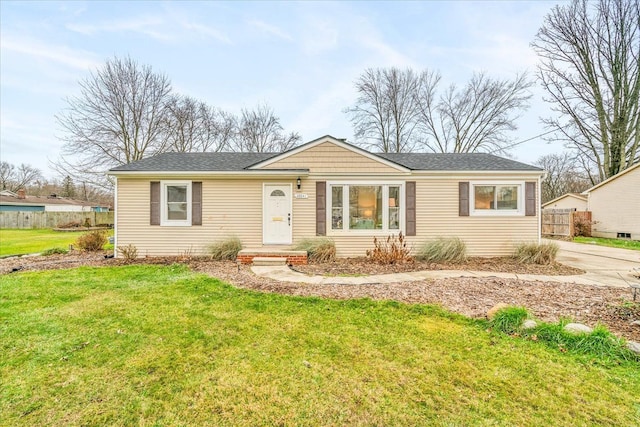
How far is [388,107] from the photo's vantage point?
74.7ft

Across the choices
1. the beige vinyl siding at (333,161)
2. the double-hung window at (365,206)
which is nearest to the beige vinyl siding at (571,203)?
the double-hung window at (365,206)

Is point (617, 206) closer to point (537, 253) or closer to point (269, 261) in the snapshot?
point (537, 253)

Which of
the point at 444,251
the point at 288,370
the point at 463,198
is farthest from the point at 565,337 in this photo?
the point at 463,198

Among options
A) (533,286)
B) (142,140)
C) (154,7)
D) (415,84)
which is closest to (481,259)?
(533,286)

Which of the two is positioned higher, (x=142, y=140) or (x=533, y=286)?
(x=142, y=140)

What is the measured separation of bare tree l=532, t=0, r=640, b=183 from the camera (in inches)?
616

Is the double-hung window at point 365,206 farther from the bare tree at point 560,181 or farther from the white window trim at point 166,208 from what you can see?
the bare tree at point 560,181

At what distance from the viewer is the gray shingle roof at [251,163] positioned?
8711 mm

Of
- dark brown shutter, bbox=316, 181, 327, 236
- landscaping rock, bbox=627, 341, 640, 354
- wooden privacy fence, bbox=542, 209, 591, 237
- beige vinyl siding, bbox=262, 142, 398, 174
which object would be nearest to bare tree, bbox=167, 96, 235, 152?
beige vinyl siding, bbox=262, 142, 398, 174

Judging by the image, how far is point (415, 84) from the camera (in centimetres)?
2277

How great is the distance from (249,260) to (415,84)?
2139 cm

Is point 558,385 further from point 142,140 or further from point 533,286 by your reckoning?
point 142,140

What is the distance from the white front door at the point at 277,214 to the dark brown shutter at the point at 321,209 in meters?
0.88

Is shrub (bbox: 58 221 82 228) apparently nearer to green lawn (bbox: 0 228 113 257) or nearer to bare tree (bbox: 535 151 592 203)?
green lawn (bbox: 0 228 113 257)
